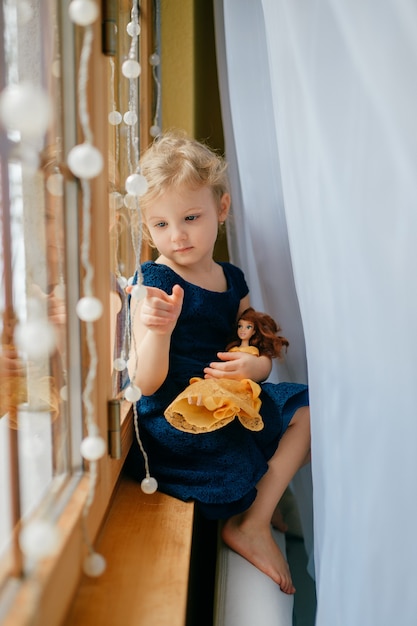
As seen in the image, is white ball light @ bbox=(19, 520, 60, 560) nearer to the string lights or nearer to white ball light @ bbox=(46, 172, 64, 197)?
the string lights

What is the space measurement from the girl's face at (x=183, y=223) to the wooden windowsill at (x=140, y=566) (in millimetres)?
495

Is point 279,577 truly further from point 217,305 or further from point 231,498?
point 217,305

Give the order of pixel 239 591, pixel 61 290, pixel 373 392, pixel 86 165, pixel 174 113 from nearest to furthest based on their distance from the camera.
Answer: pixel 86 165 < pixel 61 290 < pixel 373 392 < pixel 239 591 < pixel 174 113

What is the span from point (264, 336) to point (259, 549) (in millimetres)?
435

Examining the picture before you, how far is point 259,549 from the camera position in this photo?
1033 mm

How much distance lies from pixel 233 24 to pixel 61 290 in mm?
883

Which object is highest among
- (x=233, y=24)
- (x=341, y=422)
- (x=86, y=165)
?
(x=233, y=24)

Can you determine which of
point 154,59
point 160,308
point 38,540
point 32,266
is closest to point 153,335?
point 160,308

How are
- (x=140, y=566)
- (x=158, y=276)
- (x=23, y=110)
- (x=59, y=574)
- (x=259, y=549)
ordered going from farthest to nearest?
(x=158, y=276) < (x=259, y=549) < (x=140, y=566) < (x=59, y=574) < (x=23, y=110)

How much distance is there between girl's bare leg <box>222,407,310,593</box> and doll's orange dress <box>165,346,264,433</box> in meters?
0.17

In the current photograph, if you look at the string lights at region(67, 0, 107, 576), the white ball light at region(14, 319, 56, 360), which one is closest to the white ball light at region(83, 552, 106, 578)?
the string lights at region(67, 0, 107, 576)

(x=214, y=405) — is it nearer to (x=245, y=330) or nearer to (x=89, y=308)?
(x=245, y=330)

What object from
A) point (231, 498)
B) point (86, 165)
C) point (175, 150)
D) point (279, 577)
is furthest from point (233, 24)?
point (279, 577)

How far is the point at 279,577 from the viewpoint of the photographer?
39.5 inches
